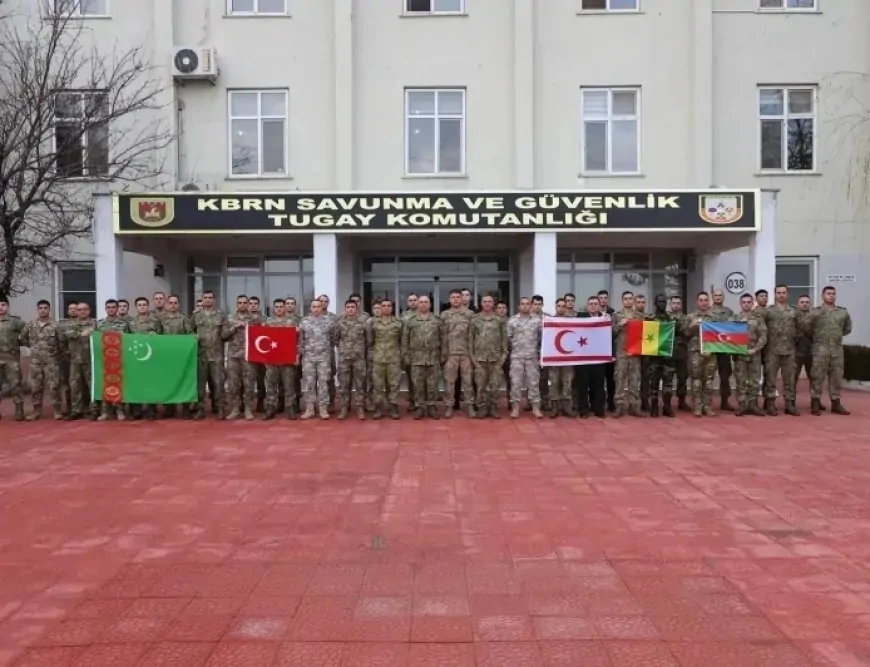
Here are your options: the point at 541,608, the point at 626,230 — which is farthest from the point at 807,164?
the point at 541,608

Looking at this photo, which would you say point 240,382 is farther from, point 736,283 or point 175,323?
point 736,283

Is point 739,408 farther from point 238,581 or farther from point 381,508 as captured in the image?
point 238,581

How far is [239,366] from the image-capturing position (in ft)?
38.8

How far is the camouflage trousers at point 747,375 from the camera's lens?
11867 millimetres

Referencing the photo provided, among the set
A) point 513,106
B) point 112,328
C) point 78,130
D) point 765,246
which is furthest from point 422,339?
point 513,106

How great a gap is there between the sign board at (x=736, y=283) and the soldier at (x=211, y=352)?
35.7 ft

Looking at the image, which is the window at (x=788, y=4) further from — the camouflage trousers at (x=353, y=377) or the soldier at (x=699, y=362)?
the camouflage trousers at (x=353, y=377)

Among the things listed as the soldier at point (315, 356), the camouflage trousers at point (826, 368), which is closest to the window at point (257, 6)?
the soldier at point (315, 356)

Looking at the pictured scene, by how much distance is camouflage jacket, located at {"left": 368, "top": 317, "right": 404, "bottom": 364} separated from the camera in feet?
38.7

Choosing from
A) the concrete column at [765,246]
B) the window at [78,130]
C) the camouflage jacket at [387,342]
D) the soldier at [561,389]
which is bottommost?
the soldier at [561,389]

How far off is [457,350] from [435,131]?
732 centimetres

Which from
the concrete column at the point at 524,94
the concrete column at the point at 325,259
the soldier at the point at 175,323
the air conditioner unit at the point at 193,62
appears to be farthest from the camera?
the concrete column at the point at 524,94

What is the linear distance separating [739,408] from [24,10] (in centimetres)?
1616

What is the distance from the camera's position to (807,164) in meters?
17.8
